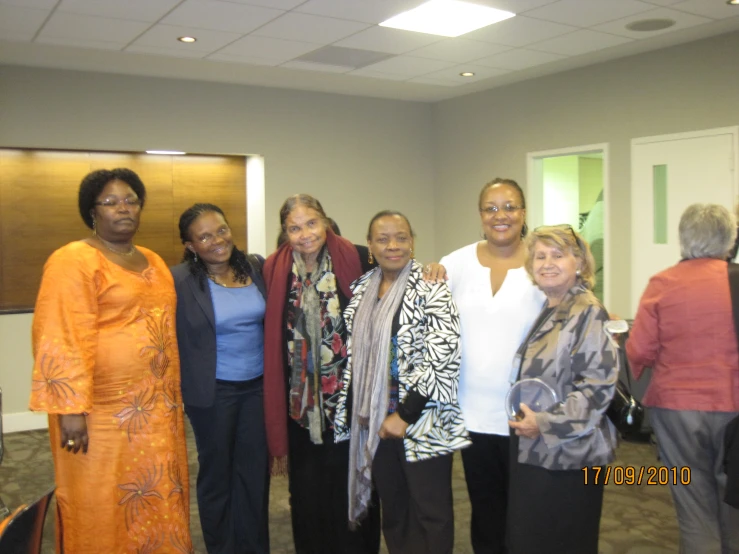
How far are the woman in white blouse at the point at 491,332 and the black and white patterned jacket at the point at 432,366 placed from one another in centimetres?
10

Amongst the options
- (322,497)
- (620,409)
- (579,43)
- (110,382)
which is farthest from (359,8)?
(620,409)

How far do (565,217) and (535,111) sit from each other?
232 centimetres

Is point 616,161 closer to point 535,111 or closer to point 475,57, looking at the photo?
point 535,111

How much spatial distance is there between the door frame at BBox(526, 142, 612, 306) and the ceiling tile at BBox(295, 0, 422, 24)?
2.28m

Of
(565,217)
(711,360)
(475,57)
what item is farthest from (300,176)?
(711,360)

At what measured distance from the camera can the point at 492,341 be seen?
2.46 m

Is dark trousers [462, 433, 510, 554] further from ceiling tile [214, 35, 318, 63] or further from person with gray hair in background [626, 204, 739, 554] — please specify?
ceiling tile [214, 35, 318, 63]

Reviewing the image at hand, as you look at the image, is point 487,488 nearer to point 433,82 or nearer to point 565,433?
point 565,433

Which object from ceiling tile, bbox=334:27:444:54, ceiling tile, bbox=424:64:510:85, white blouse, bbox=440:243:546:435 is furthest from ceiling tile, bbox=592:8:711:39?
white blouse, bbox=440:243:546:435

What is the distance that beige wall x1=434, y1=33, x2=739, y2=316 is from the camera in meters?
5.27

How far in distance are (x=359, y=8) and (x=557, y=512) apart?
3203 mm

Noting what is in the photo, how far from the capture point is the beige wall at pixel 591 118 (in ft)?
17.3

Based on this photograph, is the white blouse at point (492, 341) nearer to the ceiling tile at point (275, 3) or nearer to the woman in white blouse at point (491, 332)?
the woman in white blouse at point (491, 332)

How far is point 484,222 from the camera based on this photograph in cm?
266
